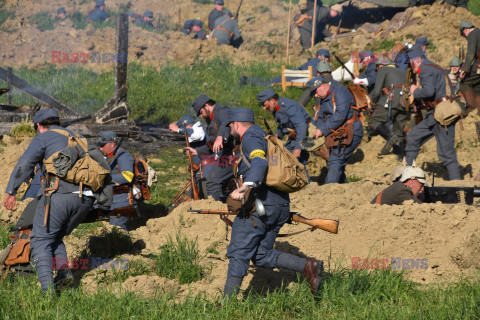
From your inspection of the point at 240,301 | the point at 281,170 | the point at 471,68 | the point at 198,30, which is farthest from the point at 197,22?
the point at 240,301

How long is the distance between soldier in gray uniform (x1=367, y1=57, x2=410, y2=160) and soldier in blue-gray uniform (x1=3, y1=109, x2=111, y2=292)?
7634 millimetres

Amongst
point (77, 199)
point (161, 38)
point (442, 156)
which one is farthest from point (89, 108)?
point (77, 199)

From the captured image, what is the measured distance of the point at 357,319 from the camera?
521 cm

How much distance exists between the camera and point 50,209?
5922mm

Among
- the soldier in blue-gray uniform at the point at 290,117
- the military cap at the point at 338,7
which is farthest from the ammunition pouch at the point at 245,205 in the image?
the military cap at the point at 338,7

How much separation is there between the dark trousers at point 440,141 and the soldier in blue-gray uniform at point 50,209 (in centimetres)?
582

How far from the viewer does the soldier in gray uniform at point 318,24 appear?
74.7ft

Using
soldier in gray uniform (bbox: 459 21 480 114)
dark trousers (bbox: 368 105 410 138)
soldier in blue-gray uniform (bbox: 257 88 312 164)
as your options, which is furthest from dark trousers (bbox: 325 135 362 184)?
soldier in gray uniform (bbox: 459 21 480 114)

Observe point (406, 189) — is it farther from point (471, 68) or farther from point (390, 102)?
point (471, 68)

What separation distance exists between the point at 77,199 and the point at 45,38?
19905mm

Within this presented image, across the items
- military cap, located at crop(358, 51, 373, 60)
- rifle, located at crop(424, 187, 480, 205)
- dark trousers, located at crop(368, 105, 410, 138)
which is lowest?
rifle, located at crop(424, 187, 480, 205)

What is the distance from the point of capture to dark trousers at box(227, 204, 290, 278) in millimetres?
5531

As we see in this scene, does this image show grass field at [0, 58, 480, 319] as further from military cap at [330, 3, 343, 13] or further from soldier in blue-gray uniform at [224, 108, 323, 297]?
military cap at [330, 3, 343, 13]

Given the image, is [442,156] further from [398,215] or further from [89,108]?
[89,108]
